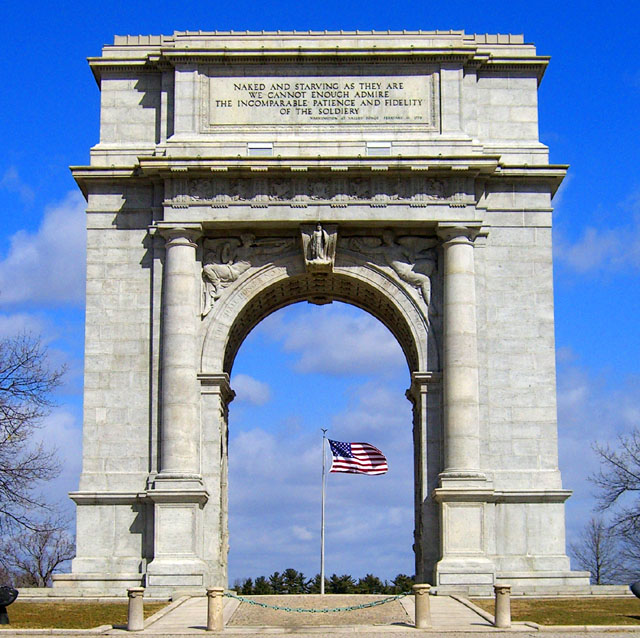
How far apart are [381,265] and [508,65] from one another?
898cm

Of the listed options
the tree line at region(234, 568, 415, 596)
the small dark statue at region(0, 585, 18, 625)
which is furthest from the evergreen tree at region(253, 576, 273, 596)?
the small dark statue at region(0, 585, 18, 625)

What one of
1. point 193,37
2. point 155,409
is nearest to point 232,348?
point 155,409

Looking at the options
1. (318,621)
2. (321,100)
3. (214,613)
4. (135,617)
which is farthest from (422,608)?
(321,100)

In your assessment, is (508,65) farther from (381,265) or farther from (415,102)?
(381,265)

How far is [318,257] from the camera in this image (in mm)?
51125

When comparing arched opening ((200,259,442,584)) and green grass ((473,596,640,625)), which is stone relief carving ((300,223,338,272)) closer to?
arched opening ((200,259,442,584))

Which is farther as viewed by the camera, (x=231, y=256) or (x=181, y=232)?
(x=231, y=256)

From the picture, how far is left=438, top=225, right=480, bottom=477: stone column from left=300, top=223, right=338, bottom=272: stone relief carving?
12.5 ft

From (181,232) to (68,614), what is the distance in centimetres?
1484

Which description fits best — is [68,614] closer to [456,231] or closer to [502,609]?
[502,609]

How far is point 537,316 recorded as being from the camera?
51750 mm

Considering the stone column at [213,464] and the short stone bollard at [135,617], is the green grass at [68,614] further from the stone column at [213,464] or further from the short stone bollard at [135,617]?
the stone column at [213,464]

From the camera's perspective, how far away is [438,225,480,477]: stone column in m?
49.5

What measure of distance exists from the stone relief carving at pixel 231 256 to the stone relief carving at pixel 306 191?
5.11ft
